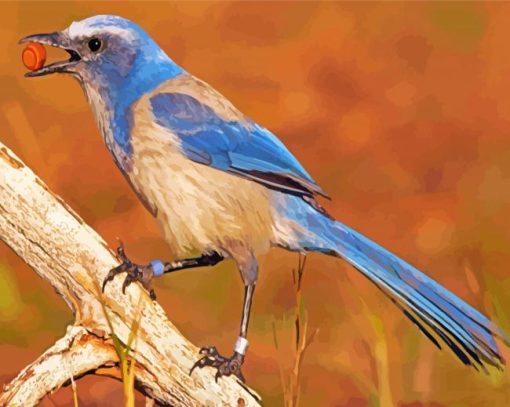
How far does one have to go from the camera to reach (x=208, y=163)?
3789 millimetres

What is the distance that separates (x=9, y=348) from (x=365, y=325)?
10.8 ft

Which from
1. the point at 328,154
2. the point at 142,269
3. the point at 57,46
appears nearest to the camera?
the point at 142,269

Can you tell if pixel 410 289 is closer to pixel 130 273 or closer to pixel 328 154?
pixel 130 273

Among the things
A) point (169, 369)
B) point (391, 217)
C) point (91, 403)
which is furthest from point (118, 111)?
point (391, 217)

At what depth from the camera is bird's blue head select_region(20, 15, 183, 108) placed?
12.5ft

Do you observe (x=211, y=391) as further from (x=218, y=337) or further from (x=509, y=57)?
(x=509, y=57)

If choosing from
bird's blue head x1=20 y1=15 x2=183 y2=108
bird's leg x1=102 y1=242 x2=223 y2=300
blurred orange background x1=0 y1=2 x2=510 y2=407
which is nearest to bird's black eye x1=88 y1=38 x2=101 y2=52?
bird's blue head x1=20 y1=15 x2=183 y2=108

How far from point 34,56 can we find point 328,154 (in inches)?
216

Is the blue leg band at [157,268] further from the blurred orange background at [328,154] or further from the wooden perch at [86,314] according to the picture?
the blurred orange background at [328,154]

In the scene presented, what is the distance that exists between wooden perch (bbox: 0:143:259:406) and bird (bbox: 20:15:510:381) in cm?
11

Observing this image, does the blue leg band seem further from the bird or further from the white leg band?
the white leg band

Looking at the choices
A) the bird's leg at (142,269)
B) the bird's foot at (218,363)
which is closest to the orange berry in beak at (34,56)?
the bird's leg at (142,269)

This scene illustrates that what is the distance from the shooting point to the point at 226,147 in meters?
3.85

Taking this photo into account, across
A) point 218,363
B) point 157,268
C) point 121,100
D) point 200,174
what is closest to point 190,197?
point 200,174
